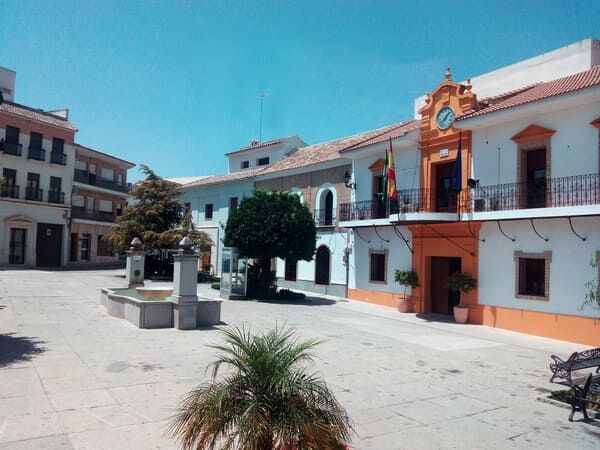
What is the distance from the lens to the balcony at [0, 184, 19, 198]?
3282cm

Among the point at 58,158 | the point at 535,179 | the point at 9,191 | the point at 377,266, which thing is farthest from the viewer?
the point at 58,158

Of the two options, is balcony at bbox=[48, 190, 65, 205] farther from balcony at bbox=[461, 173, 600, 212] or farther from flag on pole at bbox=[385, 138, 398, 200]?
balcony at bbox=[461, 173, 600, 212]

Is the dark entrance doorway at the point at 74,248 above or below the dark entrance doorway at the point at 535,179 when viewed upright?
below

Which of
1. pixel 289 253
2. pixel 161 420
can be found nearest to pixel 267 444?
pixel 161 420

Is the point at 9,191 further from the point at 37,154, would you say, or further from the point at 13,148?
the point at 37,154

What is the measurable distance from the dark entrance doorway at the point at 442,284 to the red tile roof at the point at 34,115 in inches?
1184

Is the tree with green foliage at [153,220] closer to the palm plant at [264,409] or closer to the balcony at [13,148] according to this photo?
the balcony at [13,148]

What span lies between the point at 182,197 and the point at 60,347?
29.2 m

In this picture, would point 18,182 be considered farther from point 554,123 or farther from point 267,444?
point 267,444

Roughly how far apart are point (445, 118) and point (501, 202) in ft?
13.7

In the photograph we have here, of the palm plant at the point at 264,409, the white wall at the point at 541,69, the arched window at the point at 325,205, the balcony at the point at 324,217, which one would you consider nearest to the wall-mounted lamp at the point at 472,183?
the white wall at the point at 541,69

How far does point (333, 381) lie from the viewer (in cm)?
771

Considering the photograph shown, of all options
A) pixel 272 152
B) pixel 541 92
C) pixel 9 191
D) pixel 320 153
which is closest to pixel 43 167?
pixel 9 191

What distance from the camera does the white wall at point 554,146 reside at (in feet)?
42.4
